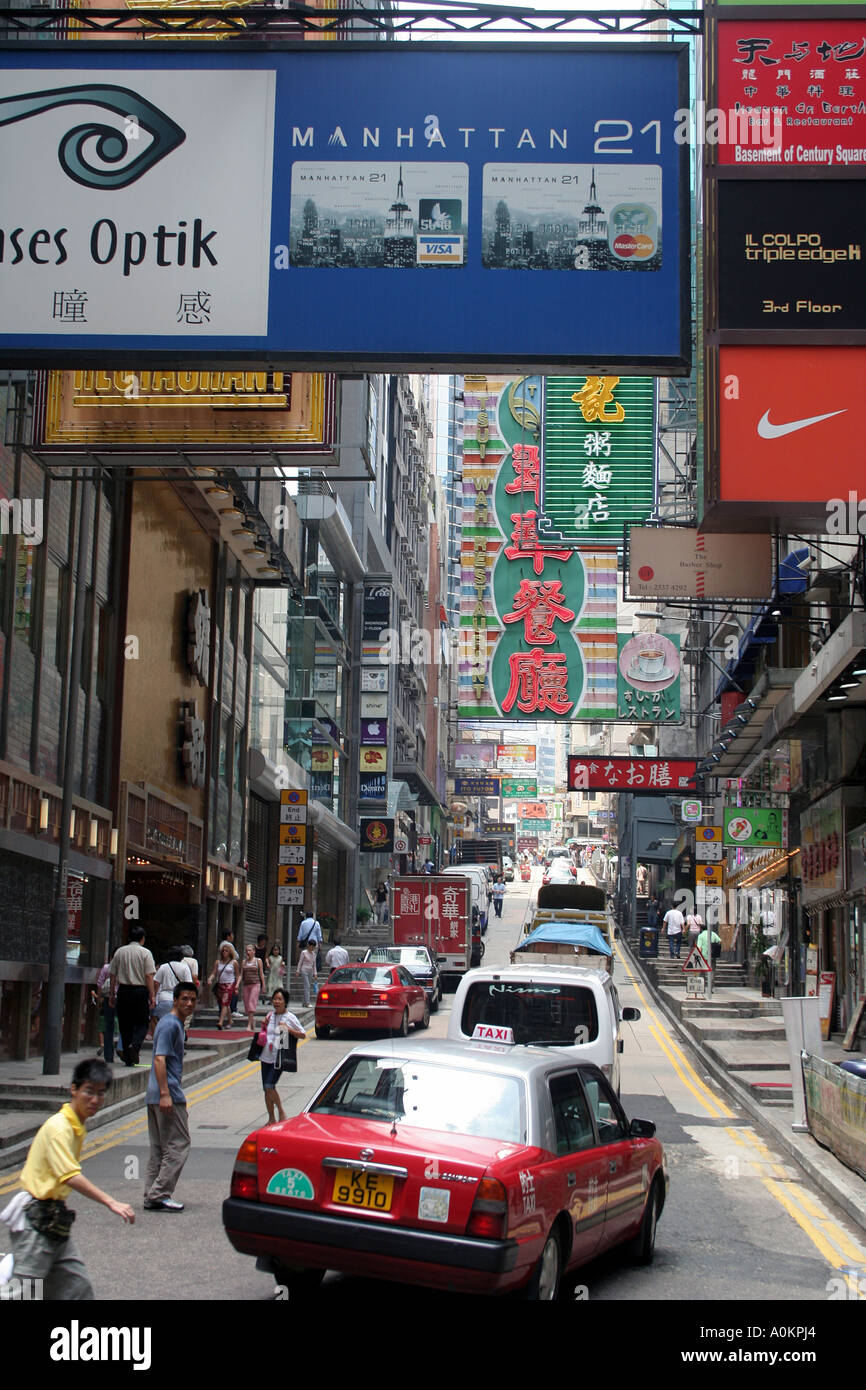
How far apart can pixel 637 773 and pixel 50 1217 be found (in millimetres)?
42973

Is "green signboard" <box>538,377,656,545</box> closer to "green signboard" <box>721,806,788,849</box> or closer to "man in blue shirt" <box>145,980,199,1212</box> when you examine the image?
"green signboard" <box>721,806,788,849</box>

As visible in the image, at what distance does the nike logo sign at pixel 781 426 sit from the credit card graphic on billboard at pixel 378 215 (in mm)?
4369

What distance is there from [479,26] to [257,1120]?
11.2 m

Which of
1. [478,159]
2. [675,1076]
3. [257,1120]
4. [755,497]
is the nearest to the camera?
[478,159]

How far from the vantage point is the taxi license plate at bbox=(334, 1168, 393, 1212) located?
7.15m

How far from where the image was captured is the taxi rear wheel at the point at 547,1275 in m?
7.26

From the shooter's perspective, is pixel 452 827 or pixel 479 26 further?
pixel 452 827

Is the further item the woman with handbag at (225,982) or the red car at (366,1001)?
the woman with handbag at (225,982)

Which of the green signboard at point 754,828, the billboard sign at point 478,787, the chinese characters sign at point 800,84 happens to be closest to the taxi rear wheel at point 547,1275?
the chinese characters sign at point 800,84

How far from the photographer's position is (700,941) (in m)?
34.7

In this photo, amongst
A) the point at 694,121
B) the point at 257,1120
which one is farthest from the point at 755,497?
the point at 694,121

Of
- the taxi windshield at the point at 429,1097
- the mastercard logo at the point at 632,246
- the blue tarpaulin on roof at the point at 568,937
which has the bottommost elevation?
the taxi windshield at the point at 429,1097

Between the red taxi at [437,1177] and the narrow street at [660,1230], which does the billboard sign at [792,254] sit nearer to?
the narrow street at [660,1230]
